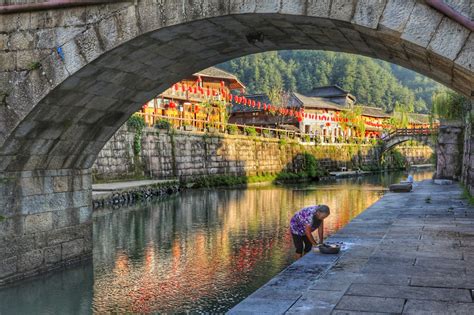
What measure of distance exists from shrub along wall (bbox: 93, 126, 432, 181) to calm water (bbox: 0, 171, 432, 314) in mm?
9426

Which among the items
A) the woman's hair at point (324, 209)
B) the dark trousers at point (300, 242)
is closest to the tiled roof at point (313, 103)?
the dark trousers at point (300, 242)

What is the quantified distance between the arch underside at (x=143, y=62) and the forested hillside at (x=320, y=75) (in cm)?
7837

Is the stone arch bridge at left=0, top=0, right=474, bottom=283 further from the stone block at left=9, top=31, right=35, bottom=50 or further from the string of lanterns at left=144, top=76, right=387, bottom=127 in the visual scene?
the string of lanterns at left=144, top=76, right=387, bottom=127

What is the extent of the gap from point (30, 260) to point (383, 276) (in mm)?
5955

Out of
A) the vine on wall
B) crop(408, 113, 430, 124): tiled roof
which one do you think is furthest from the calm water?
crop(408, 113, 430, 124): tiled roof

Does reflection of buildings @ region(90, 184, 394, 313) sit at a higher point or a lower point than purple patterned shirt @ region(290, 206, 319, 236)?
lower

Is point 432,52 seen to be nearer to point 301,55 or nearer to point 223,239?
point 223,239

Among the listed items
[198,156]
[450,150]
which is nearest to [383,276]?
[450,150]

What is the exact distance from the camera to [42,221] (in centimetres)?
911

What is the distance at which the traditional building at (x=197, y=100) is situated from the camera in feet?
135

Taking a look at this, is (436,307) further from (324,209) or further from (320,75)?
(320,75)

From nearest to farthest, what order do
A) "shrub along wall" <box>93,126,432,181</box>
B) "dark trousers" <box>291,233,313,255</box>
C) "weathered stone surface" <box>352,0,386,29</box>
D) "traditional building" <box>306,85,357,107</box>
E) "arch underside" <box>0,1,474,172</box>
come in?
"weathered stone surface" <box>352,0,386,29</box>
"arch underside" <box>0,1,474,172</box>
"dark trousers" <box>291,233,313,255</box>
"shrub along wall" <box>93,126,432,181</box>
"traditional building" <box>306,85,357,107</box>

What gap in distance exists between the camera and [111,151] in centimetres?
2747

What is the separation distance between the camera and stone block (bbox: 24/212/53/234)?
879 centimetres
